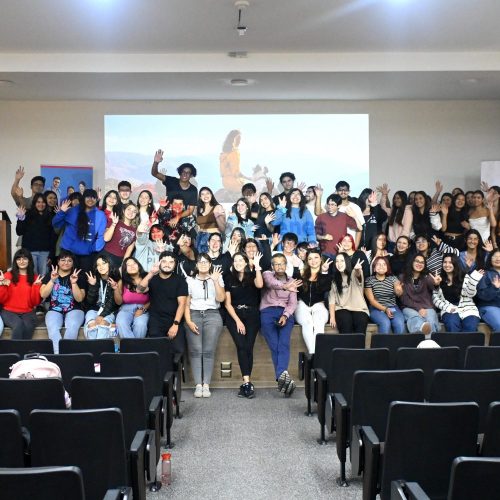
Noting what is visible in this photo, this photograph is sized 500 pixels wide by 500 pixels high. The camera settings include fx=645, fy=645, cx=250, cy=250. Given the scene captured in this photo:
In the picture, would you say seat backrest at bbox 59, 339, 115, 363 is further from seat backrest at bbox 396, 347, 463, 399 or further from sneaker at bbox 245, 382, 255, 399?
seat backrest at bbox 396, 347, 463, 399

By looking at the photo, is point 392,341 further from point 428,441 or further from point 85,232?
point 85,232

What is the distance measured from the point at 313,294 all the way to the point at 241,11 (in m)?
3.04

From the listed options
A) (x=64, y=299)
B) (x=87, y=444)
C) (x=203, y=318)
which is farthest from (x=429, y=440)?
(x=64, y=299)

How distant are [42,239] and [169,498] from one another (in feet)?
16.9

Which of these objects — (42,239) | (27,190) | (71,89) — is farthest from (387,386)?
(27,190)

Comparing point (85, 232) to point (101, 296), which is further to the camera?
point (85, 232)

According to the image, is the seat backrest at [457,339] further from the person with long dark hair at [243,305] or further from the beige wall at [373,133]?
the beige wall at [373,133]

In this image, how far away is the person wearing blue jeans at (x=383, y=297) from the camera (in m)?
6.86

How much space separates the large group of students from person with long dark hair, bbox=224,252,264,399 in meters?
0.01

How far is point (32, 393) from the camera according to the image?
3.42 metres

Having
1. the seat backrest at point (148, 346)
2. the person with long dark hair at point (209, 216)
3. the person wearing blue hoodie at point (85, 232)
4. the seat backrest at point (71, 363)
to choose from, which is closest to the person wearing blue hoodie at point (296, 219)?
the person with long dark hair at point (209, 216)

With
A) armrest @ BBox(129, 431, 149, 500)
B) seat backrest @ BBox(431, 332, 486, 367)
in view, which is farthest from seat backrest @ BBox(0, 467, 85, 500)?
seat backrest @ BBox(431, 332, 486, 367)

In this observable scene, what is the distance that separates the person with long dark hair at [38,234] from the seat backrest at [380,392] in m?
5.46

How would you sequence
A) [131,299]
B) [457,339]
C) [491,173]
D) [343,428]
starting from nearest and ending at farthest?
1. [343,428]
2. [457,339]
3. [131,299]
4. [491,173]
